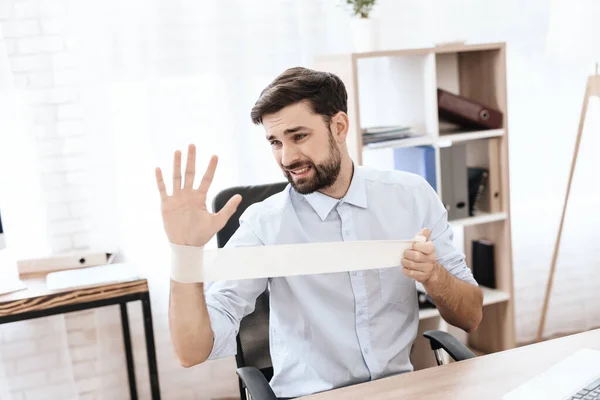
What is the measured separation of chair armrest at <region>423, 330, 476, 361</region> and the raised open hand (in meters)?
0.65

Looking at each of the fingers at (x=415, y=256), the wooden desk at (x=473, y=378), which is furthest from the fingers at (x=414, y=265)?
the wooden desk at (x=473, y=378)

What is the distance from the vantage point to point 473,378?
53.0 inches

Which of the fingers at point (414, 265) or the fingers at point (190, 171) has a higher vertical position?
the fingers at point (190, 171)

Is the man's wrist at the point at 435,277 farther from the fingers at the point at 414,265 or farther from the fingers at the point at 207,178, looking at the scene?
the fingers at the point at 207,178

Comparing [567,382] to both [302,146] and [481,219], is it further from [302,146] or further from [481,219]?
[481,219]

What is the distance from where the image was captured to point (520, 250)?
3.45m

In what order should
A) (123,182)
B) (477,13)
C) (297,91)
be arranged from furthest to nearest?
1. (477,13)
2. (123,182)
3. (297,91)

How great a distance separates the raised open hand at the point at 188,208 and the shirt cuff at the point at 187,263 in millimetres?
12

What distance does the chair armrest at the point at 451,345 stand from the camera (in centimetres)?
157

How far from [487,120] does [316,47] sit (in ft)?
2.62

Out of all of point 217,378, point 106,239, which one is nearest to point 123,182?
point 106,239

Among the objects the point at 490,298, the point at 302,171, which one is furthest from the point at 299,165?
the point at 490,298

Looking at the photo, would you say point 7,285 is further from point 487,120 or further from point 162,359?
point 487,120

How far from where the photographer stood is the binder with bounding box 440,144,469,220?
2840mm
